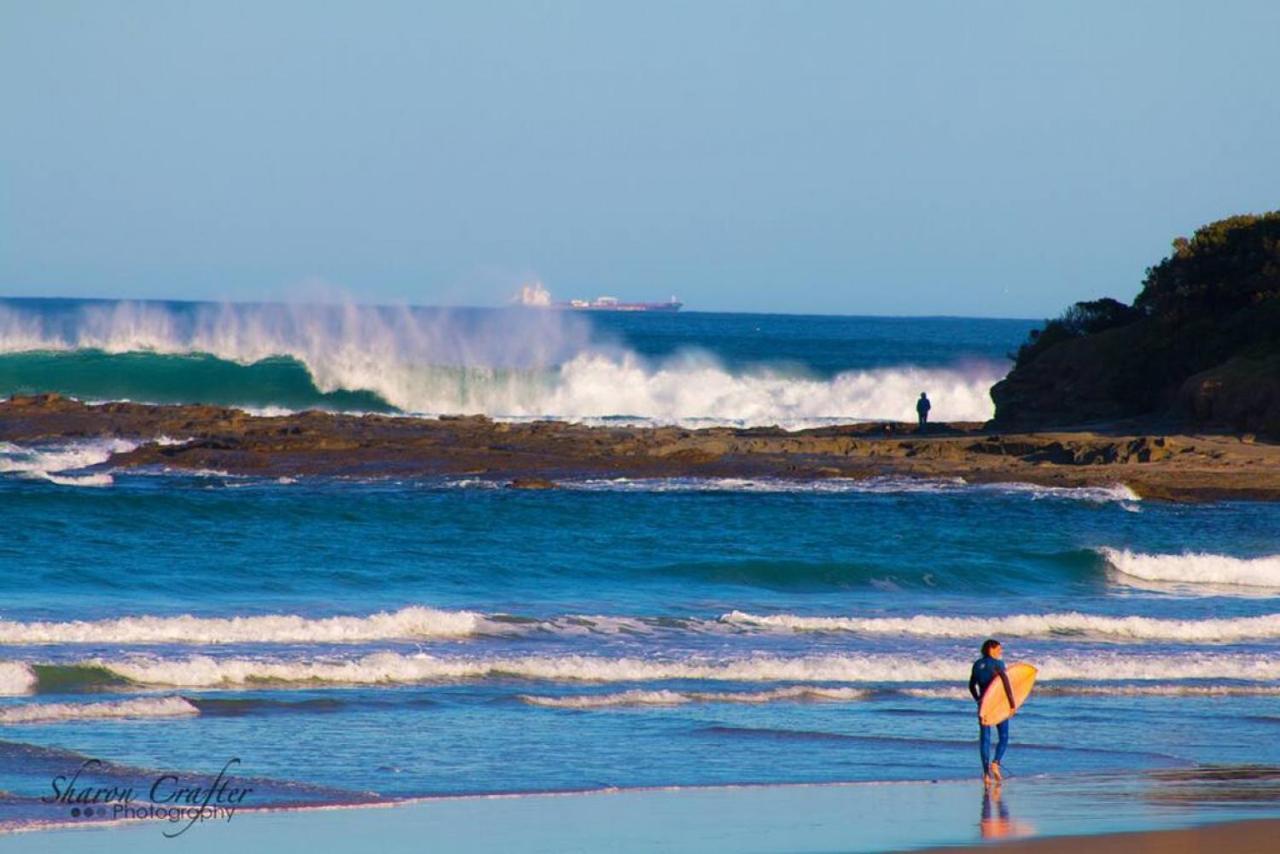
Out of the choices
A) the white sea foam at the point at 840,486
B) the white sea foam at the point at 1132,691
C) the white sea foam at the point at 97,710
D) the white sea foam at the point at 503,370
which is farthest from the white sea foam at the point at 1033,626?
the white sea foam at the point at 503,370

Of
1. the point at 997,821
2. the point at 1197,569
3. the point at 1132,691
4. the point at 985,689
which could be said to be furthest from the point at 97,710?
the point at 1197,569

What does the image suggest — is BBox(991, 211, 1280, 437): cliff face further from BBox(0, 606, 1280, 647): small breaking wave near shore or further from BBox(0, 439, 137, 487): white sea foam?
BBox(0, 439, 137, 487): white sea foam

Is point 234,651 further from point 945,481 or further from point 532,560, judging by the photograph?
point 945,481

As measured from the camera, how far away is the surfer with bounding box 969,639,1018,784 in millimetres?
11320

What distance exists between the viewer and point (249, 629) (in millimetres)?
16281

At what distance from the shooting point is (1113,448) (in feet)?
98.6

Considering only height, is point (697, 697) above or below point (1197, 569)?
below

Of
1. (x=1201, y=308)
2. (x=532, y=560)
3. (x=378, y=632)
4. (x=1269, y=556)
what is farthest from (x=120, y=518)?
(x=1201, y=308)

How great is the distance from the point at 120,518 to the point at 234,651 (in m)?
8.33

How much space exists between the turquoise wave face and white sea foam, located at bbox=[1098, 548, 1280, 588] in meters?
28.1

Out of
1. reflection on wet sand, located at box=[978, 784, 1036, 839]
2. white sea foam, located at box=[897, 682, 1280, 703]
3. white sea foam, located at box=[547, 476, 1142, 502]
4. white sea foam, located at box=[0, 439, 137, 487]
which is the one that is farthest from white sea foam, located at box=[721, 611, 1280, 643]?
white sea foam, located at box=[0, 439, 137, 487]

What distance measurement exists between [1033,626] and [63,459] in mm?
17431

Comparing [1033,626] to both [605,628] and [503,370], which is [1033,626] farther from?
[503,370]

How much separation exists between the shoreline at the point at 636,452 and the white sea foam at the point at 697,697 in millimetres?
12966
